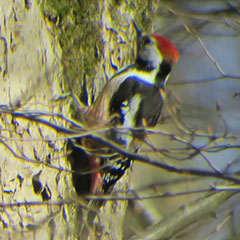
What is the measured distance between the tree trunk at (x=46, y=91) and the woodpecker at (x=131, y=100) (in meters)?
0.08

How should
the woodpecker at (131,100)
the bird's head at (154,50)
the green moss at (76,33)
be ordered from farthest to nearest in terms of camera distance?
the bird's head at (154,50) < the woodpecker at (131,100) < the green moss at (76,33)

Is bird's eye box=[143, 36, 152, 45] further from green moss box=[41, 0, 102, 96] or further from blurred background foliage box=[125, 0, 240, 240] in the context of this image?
green moss box=[41, 0, 102, 96]

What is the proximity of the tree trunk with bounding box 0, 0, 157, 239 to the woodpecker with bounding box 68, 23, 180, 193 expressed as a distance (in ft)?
0.27

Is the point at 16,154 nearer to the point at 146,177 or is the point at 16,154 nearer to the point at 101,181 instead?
the point at 101,181

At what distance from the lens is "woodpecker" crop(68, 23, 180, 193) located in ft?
9.33

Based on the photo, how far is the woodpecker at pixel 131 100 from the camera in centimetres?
284

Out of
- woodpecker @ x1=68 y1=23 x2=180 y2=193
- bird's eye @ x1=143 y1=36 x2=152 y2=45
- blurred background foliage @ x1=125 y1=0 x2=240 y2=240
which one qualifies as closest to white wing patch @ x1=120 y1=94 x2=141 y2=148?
woodpecker @ x1=68 y1=23 x2=180 y2=193

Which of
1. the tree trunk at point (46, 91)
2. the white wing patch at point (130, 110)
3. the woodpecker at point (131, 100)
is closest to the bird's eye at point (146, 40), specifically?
the woodpecker at point (131, 100)

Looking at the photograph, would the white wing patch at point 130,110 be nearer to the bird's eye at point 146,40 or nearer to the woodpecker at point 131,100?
the woodpecker at point 131,100

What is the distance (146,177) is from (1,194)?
9.21 ft

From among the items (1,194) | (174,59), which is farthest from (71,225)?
(174,59)

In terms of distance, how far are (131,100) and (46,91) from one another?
1.63 feet

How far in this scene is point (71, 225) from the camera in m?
2.88

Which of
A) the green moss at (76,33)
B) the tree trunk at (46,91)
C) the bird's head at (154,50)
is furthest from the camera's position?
the bird's head at (154,50)
